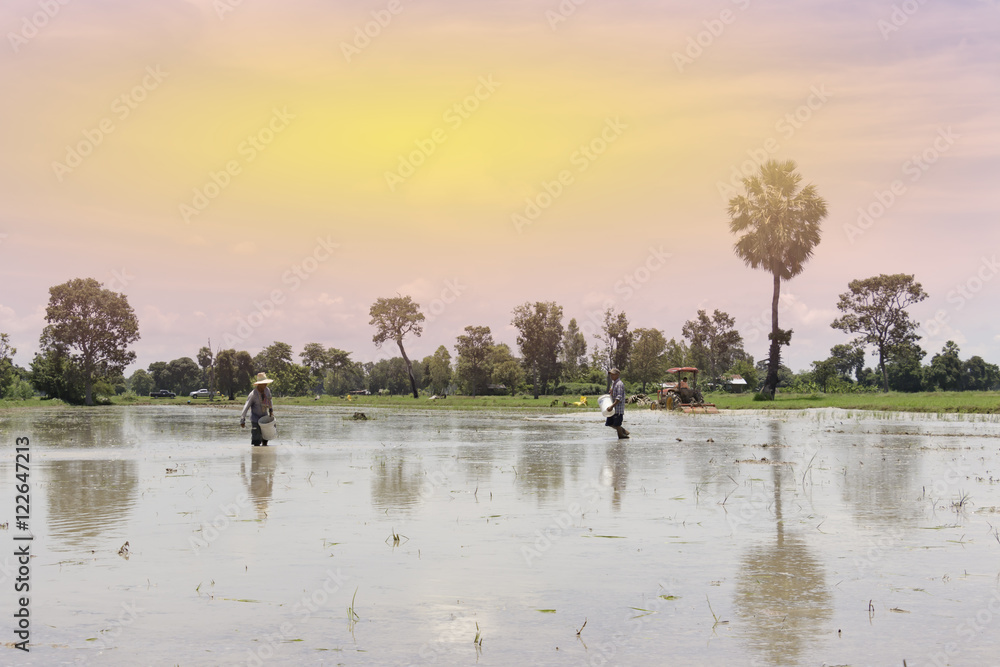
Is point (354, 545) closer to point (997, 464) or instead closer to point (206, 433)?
point (997, 464)

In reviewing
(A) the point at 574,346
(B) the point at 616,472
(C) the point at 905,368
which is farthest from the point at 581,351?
(B) the point at 616,472

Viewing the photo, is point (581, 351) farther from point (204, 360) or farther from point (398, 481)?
point (398, 481)

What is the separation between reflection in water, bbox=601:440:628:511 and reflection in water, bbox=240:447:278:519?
503 cm

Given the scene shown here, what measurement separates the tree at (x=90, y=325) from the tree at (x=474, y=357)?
134 feet

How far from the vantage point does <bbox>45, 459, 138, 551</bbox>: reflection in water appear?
9.99m

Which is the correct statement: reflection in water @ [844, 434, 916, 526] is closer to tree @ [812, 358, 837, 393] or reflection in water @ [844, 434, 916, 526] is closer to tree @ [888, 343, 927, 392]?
tree @ [812, 358, 837, 393]

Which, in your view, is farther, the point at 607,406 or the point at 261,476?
the point at 607,406

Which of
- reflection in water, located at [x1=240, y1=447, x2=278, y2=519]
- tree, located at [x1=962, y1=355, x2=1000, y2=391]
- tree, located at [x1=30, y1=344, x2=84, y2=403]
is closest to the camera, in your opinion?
reflection in water, located at [x1=240, y1=447, x2=278, y2=519]

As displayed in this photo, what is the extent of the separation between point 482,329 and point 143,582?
112 meters

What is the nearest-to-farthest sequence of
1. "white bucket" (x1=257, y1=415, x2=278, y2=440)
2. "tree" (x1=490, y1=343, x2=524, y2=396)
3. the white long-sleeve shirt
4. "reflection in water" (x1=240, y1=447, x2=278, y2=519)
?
A: "reflection in water" (x1=240, y1=447, x2=278, y2=519), the white long-sleeve shirt, "white bucket" (x1=257, y1=415, x2=278, y2=440), "tree" (x1=490, y1=343, x2=524, y2=396)

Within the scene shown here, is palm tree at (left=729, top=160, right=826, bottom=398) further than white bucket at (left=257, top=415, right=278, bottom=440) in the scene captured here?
Yes

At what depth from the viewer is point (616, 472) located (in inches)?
656

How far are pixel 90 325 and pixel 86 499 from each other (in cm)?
9010

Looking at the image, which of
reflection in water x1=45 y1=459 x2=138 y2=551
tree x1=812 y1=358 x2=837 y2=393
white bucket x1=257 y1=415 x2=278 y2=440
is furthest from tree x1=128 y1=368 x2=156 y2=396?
reflection in water x1=45 y1=459 x2=138 y2=551
